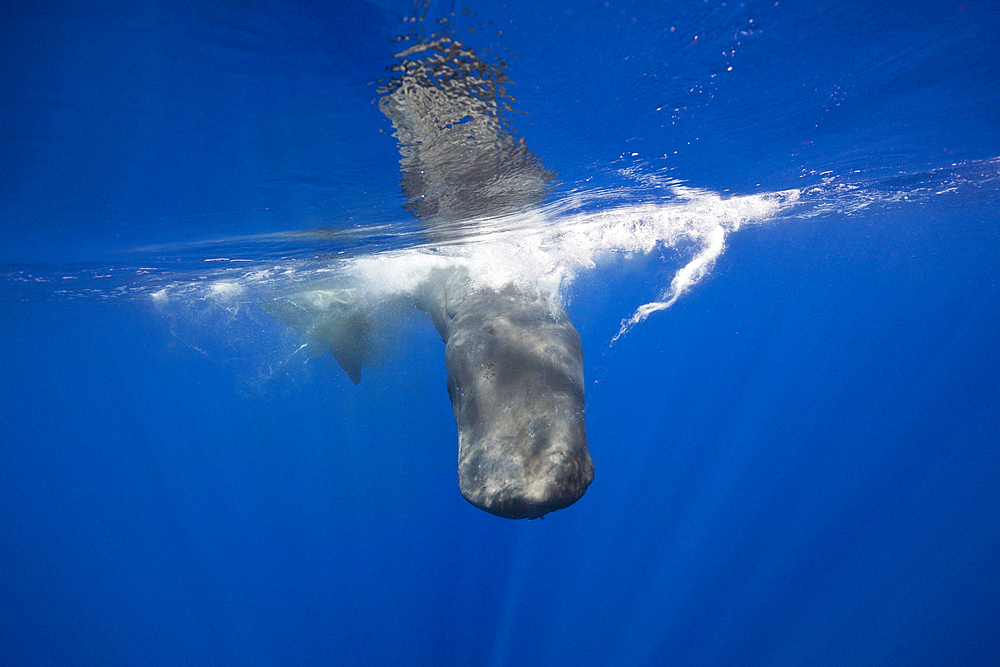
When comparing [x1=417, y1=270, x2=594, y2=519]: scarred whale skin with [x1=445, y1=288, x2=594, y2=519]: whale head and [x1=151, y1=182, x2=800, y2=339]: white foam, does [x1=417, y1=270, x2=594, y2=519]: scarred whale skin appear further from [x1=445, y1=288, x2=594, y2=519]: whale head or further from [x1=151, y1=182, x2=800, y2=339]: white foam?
[x1=151, y1=182, x2=800, y2=339]: white foam

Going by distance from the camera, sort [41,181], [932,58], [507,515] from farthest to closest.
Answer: [41,181] → [932,58] → [507,515]

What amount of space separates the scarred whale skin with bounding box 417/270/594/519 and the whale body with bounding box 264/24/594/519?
0.5 inches

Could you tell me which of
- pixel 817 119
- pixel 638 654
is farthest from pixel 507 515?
pixel 638 654

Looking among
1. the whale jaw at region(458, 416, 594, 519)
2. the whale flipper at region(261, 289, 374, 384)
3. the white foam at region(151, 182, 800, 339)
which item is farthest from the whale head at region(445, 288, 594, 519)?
the whale flipper at region(261, 289, 374, 384)

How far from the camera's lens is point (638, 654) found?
17.1 m

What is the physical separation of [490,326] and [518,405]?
1.71 meters

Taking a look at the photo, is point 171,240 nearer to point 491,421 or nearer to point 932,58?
point 491,421

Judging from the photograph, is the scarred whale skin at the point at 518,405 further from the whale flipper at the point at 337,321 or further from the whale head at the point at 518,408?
the whale flipper at the point at 337,321

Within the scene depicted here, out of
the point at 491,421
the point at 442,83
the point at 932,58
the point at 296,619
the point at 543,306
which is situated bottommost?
the point at 296,619

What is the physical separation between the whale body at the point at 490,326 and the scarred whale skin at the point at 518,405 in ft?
0.04

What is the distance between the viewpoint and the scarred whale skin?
12.0ft

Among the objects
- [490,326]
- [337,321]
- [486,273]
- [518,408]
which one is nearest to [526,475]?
[518,408]

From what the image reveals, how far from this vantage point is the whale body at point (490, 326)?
3.72 metres

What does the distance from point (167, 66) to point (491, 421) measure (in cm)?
435
